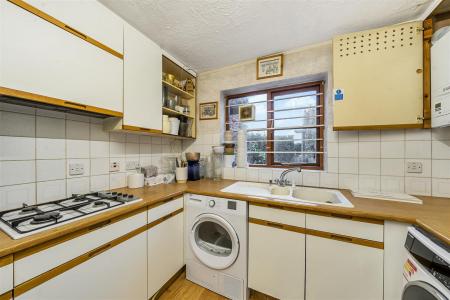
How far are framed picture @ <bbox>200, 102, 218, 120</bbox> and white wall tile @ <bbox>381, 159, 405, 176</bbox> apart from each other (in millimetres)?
1738

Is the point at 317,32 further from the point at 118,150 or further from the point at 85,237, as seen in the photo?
the point at 85,237

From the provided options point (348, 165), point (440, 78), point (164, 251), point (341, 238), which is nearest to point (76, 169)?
point (164, 251)

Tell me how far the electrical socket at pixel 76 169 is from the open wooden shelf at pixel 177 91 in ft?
3.47

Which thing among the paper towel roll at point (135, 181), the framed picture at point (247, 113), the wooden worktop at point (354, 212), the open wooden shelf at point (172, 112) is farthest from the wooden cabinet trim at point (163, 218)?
the framed picture at point (247, 113)

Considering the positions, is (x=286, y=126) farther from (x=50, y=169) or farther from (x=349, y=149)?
(x=50, y=169)

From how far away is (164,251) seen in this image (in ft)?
4.53

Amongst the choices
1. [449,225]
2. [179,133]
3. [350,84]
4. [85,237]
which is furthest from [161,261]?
[350,84]

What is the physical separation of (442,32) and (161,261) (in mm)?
2595

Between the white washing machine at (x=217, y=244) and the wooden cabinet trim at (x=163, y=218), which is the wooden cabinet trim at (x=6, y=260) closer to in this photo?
the wooden cabinet trim at (x=163, y=218)

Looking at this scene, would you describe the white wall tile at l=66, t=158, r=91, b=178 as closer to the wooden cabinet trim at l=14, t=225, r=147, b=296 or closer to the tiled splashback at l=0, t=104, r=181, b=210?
the tiled splashback at l=0, t=104, r=181, b=210

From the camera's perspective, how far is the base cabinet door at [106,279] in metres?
0.76

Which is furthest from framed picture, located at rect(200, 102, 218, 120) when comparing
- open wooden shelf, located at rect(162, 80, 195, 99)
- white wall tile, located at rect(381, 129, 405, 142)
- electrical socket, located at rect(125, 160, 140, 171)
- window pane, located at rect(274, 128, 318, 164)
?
white wall tile, located at rect(381, 129, 405, 142)

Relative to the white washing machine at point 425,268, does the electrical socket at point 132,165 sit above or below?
above

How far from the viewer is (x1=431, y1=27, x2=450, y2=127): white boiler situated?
1.12m
